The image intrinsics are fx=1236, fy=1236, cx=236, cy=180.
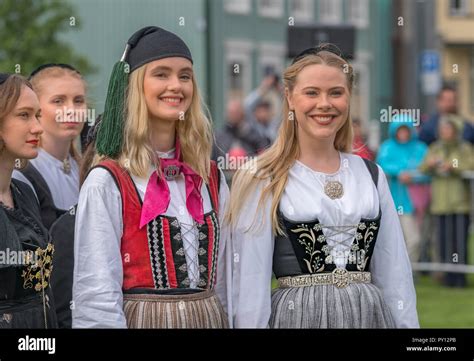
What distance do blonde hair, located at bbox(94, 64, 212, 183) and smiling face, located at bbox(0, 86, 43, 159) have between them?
8.1 inches

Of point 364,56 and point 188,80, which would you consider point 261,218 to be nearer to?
point 188,80

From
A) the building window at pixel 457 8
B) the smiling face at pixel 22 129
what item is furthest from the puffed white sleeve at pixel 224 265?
the building window at pixel 457 8

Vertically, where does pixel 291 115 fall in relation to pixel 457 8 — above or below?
below

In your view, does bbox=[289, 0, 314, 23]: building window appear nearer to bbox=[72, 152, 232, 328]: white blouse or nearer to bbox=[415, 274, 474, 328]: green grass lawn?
bbox=[415, 274, 474, 328]: green grass lawn

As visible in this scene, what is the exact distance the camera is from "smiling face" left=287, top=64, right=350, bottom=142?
3801 millimetres

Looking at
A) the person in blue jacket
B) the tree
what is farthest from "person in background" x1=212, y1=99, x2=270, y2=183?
the tree

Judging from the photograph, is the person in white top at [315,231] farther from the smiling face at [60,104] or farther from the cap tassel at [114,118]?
the smiling face at [60,104]

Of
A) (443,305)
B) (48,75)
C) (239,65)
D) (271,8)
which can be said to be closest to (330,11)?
(271,8)

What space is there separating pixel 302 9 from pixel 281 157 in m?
18.8

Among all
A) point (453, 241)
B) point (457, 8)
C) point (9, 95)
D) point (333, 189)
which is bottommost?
point (453, 241)

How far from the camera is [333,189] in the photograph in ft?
12.5

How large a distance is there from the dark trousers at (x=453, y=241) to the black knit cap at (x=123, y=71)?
687 cm

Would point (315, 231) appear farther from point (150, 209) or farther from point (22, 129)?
point (22, 129)
